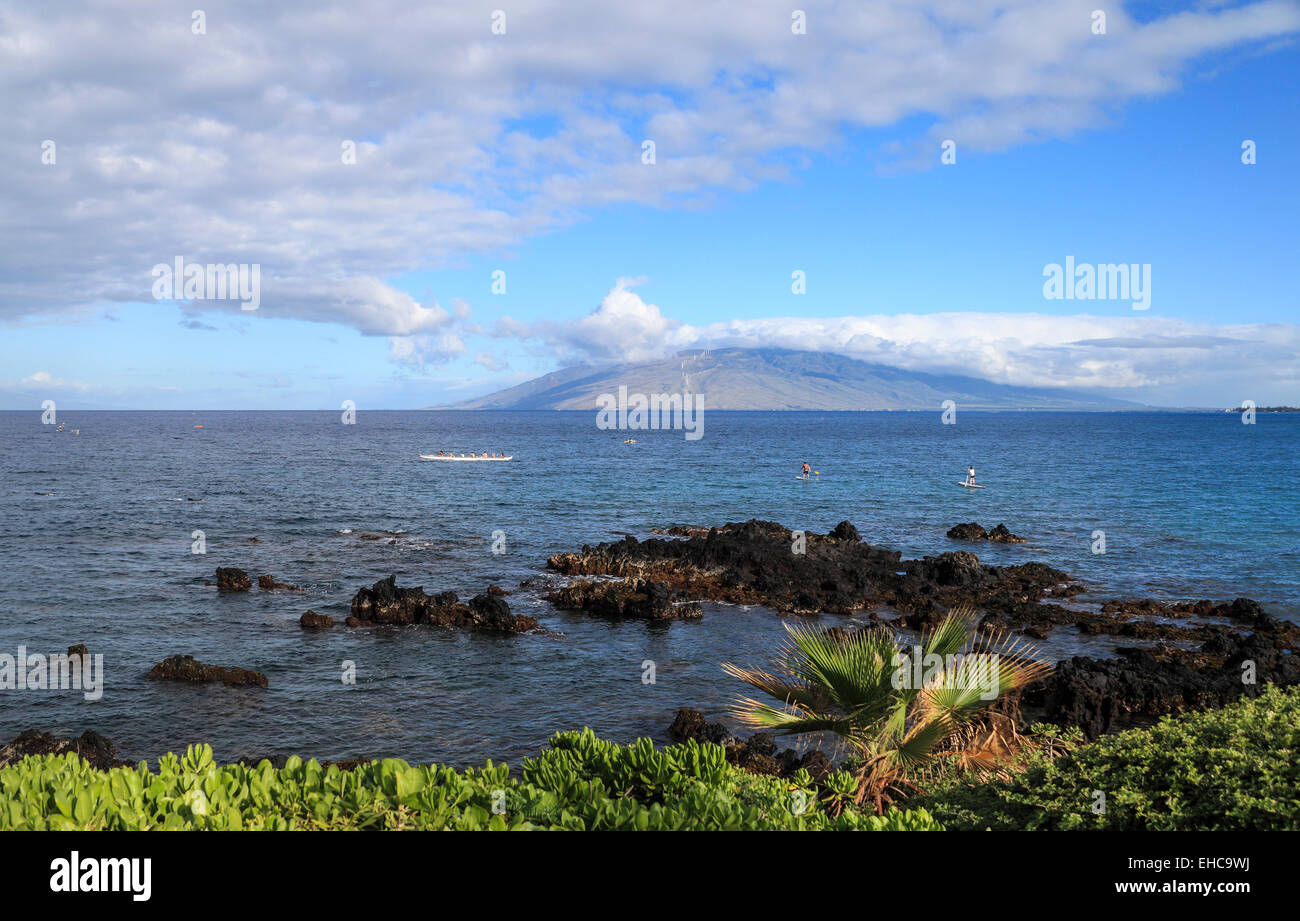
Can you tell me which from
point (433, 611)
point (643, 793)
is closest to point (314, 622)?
point (433, 611)

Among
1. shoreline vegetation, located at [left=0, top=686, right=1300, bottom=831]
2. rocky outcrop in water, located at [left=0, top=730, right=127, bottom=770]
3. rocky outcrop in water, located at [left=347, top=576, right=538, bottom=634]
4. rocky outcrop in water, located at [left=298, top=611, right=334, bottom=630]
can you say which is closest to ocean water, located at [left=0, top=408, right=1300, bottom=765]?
rocky outcrop in water, located at [left=298, top=611, right=334, bottom=630]

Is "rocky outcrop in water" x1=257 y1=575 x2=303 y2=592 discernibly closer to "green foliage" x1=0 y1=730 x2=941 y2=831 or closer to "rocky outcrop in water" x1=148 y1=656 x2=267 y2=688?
"rocky outcrop in water" x1=148 y1=656 x2=267 y2=688

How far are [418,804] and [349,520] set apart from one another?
53.0 meters

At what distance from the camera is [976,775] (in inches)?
397

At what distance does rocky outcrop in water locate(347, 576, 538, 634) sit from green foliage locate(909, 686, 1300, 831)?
22.8 metres

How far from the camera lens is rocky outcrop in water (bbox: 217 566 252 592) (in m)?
35.8

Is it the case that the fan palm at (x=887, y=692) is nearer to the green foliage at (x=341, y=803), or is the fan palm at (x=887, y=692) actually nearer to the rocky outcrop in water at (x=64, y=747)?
the green foliage at (x=341, y=803)

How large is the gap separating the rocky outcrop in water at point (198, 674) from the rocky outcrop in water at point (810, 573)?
15480 millimetres

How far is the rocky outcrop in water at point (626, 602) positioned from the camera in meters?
32.3

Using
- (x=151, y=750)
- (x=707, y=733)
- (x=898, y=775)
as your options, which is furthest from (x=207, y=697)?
(x=898, y=775)

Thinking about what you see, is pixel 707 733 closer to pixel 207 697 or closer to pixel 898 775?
pixel 898 775

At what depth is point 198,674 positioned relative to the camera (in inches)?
966

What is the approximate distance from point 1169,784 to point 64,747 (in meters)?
21.8

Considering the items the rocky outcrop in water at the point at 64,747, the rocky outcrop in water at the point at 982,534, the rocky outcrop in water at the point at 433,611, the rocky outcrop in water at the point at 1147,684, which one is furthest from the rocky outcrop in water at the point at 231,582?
the rocky outcrop in water at the point at 982,534
